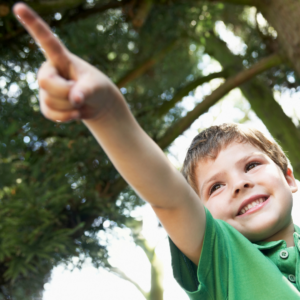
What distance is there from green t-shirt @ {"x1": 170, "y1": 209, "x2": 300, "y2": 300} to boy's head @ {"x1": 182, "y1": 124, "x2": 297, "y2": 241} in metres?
0.08

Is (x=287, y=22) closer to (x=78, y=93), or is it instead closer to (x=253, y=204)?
(x=253, y=204)

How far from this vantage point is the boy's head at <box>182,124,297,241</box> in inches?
36.2

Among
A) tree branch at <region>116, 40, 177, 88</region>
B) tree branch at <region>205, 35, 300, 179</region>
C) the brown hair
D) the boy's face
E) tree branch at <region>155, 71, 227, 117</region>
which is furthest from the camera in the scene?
tree branch at <region>116, 40, 177, 88</region>

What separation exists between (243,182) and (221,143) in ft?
0.49

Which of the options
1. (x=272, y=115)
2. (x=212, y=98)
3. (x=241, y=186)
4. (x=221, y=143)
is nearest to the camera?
(x=241, y=186)

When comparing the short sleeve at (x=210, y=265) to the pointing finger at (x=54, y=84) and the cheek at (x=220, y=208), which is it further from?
the pointing finger at (x=54, y=84)

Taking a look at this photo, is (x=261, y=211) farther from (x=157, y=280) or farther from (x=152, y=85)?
(x=157, y=280)

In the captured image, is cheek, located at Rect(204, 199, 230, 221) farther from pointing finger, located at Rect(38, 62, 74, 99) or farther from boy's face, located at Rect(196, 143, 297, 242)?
pointing finger, located at Rect(38, 62, 74, 99)

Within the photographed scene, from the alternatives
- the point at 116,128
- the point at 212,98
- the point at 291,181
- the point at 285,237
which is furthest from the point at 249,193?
the point at 212,98

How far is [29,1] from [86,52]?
50 cm

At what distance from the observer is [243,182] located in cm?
92

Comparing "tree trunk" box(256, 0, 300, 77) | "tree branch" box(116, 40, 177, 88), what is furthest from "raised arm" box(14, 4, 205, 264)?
"tree branch" box(116, 40, 177, 88)

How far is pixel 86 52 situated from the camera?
218cm

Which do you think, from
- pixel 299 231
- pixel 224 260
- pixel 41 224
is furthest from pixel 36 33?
pixel 41 224
